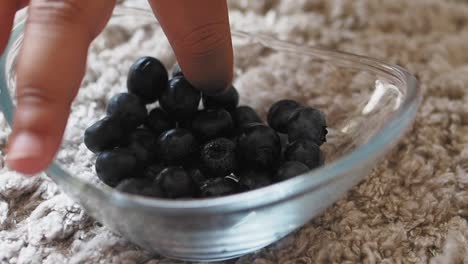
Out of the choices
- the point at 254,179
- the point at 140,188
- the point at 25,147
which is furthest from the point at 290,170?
the point at 25,147

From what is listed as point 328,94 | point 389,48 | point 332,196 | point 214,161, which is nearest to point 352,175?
point 332,196

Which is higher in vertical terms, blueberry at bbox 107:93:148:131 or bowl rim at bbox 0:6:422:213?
bowl rim at bbox 0:6:422:213

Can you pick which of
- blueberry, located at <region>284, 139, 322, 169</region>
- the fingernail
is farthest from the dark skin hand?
blueberry, located at <region>284, 139, 322, 169</region>

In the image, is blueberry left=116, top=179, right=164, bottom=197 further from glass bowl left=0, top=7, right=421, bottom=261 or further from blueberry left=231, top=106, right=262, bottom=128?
blueberry left=231, top=106, right=262, bottom=128

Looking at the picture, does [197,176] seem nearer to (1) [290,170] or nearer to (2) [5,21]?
(1) [290,170]

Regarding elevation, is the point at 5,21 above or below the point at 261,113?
above

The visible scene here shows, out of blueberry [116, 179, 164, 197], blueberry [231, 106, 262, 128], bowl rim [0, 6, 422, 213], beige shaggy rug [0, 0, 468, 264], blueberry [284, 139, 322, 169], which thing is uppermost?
bowl rim [0, 6, 422, 213]

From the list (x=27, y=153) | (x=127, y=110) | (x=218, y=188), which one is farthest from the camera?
(x=127, y=110)

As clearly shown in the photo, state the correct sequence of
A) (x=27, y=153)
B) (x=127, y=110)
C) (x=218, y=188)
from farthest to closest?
(x=127, y=110)
(x=218, y=188)
(x=27, y=153)
